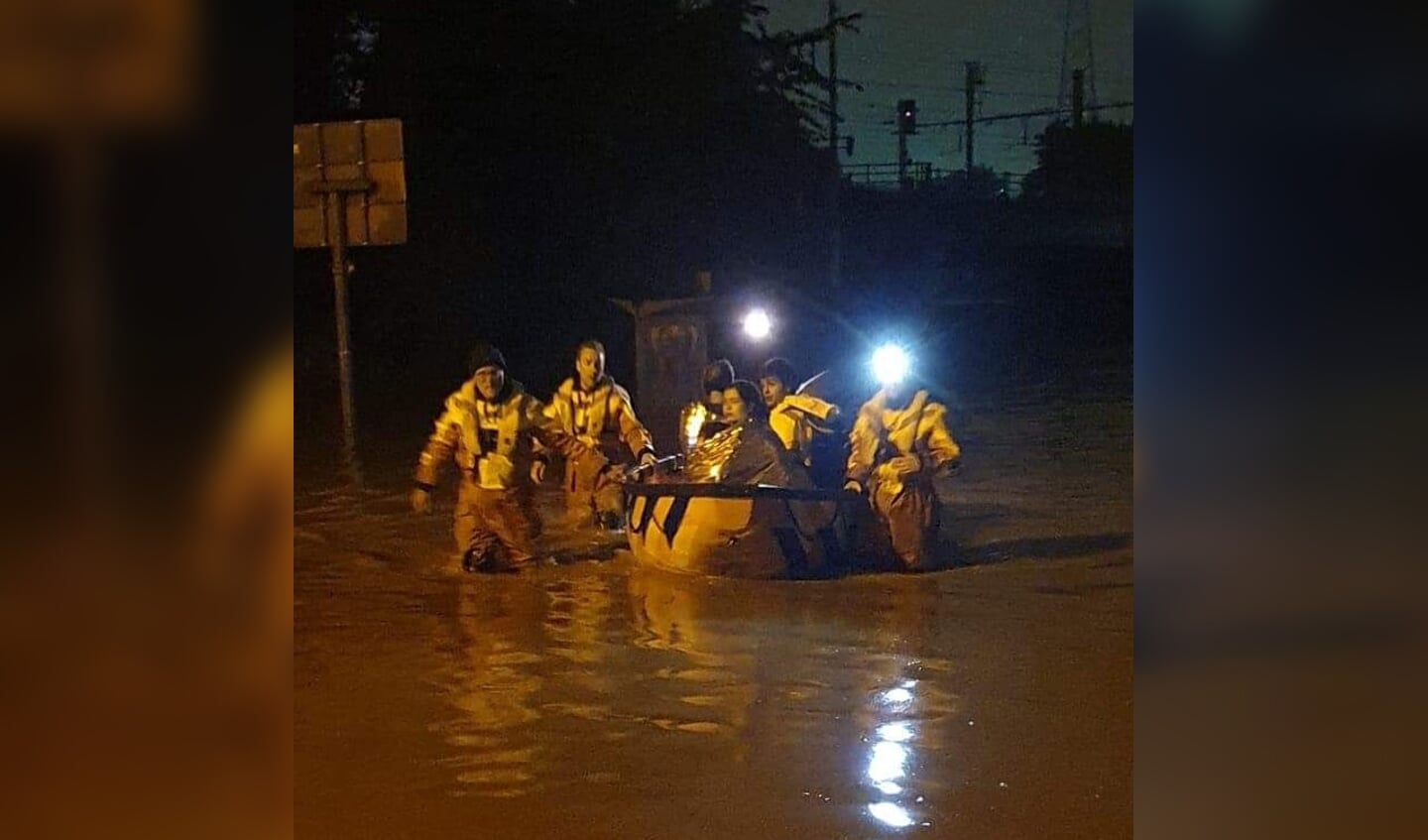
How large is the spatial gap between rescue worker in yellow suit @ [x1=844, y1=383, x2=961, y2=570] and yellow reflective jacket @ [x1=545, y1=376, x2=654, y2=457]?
1.45 ft

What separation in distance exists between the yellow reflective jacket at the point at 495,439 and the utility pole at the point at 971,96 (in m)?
0.99

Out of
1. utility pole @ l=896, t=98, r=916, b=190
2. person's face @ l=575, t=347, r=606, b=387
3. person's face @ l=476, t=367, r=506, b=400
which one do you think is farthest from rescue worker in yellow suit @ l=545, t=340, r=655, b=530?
utility pole @ l=896, t=98, r=916, b=190

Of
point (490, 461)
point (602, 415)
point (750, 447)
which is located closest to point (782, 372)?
point (750, 447)

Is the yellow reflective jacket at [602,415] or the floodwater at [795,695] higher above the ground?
the yellow reflective jacket at [602,415]

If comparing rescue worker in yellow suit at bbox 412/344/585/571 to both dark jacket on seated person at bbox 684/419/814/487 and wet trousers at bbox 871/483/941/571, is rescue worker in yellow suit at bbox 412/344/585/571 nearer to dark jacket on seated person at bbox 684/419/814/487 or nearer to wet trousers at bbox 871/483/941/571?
dark jacket on seated person at bbox 684/419/814/487

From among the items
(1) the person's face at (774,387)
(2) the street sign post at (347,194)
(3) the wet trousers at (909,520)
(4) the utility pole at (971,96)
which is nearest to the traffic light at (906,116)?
(4) the utility pole at (971,96)

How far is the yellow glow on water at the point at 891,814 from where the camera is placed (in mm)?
2680

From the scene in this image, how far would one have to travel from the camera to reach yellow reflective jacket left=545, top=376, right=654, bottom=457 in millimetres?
2865

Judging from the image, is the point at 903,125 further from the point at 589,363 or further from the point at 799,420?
the point at 589,363

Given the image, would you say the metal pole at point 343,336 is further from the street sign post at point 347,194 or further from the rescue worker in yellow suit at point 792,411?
the rescue worker in yellow suit at point 792,411

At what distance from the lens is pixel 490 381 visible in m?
2.91
